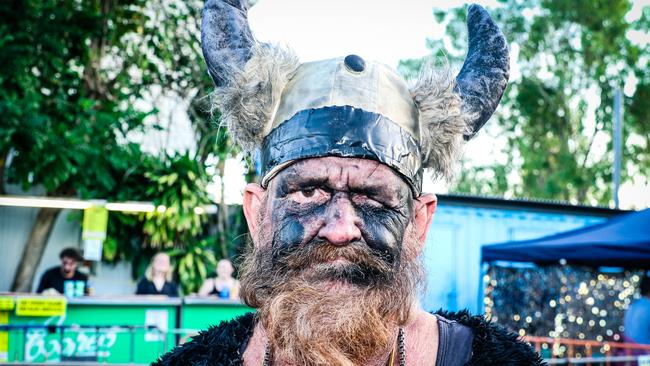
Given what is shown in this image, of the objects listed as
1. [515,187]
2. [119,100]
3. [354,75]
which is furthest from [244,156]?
[515,187]

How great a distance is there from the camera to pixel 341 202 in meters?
1.78

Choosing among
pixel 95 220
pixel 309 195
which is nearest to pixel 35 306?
pixel 95 220

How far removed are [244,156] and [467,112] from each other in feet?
2.18

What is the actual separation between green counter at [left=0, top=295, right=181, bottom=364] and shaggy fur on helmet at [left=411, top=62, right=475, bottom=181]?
6632mm

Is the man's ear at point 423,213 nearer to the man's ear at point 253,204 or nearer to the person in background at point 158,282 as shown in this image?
the man's ear at point 253,204

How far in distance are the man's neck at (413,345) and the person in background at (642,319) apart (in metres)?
5.71

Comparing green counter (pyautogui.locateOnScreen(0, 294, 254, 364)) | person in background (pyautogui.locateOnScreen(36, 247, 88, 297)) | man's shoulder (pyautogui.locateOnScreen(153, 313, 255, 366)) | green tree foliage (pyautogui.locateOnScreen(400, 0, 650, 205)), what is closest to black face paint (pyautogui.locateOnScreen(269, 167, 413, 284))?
Answer: man's shoulder (pyautogui.locateOnScreen(153, 313, 255, 366))

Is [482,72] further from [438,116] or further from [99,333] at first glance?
[99,333]

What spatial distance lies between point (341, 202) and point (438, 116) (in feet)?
1.30

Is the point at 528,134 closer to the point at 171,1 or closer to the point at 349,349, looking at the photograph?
the point at 171,1

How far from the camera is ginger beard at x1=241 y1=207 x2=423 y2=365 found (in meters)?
1.75

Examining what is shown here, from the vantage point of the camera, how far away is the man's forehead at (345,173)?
1.80m

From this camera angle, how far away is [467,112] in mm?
2014

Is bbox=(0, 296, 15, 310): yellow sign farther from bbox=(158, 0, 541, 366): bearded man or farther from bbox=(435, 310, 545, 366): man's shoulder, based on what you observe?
bbox=(435, 310, 545, 366): man's shoulder
